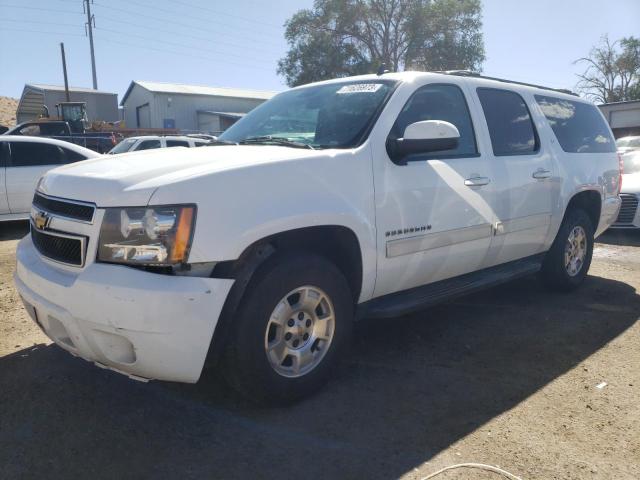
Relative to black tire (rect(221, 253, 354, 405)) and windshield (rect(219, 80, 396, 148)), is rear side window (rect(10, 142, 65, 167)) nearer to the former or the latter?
windshield (rect(219, 80, 396, 148))

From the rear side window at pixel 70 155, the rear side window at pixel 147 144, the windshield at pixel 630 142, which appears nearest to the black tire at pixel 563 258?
the rear side window at pixel 70 155

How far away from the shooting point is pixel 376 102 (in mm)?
3365

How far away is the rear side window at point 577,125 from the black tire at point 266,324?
296cm

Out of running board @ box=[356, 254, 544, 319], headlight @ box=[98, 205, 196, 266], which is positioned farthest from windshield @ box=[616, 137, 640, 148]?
headlight @ box=[98, 205, 196, 266]

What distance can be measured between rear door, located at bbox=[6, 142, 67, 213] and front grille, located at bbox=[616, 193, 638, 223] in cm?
897

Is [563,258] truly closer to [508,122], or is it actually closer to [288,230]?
[508,122]

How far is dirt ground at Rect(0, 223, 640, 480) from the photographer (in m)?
2.44

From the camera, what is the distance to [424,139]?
3129mm

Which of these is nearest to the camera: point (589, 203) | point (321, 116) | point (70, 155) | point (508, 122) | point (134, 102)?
point (321, 116)

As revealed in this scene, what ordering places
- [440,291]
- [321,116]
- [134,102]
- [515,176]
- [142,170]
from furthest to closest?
[134,102] < [515,176] < [440,291] < [321,116] < [142,170]

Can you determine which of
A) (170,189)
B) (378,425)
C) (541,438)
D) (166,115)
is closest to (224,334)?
(170,189)

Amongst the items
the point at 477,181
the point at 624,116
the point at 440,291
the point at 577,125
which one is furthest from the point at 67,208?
the point at 624,116

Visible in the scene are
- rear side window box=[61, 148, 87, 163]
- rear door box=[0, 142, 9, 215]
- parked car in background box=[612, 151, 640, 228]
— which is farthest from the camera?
rear side window box=[61, 148, 87, 163]

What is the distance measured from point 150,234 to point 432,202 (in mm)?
1811
